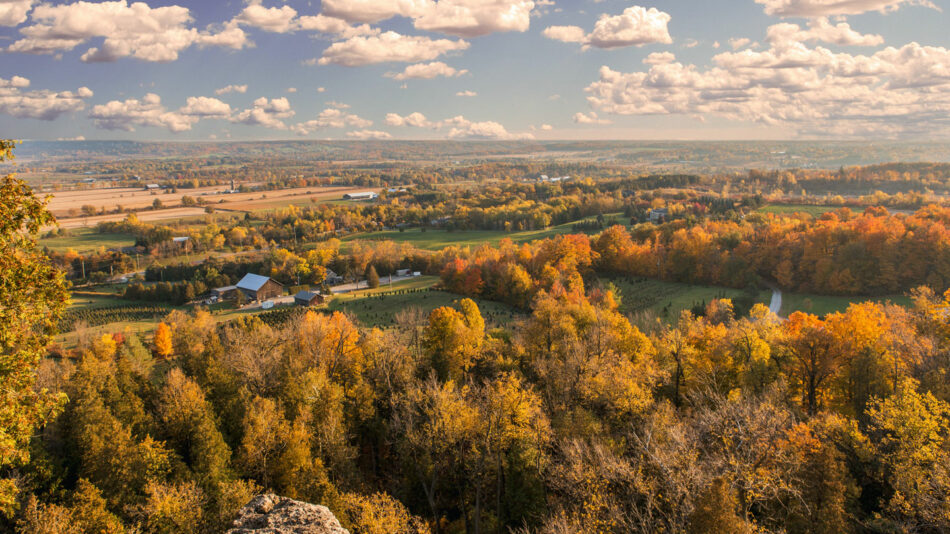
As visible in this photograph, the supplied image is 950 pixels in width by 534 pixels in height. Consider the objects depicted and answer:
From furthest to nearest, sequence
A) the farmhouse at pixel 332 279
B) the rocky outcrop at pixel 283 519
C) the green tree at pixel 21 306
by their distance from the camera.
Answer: the farmhouse at pixel 332 279, the rocky outcrop at pixel 283 519, the green tree at pixel 21 306

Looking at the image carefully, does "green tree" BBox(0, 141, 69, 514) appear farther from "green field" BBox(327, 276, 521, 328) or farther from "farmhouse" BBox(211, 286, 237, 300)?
"farmhouse" BBox(211, 286, 237, 300)

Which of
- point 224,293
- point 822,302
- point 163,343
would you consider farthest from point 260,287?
point 822,302

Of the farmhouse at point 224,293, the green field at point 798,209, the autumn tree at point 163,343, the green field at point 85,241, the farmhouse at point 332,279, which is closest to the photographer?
the autumn tree at point 163,343

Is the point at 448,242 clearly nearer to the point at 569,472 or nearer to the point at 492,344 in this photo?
the point at 492,344

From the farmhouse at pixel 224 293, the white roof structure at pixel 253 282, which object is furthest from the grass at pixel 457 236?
the farmhouse at pixel 224 293

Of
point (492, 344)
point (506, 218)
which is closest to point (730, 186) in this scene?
point (506, 218)

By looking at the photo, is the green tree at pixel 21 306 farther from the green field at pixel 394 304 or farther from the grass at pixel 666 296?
the grass at pixel 666 296

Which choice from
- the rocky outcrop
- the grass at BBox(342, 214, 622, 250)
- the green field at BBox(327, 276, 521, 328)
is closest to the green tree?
the rocky outcrop
